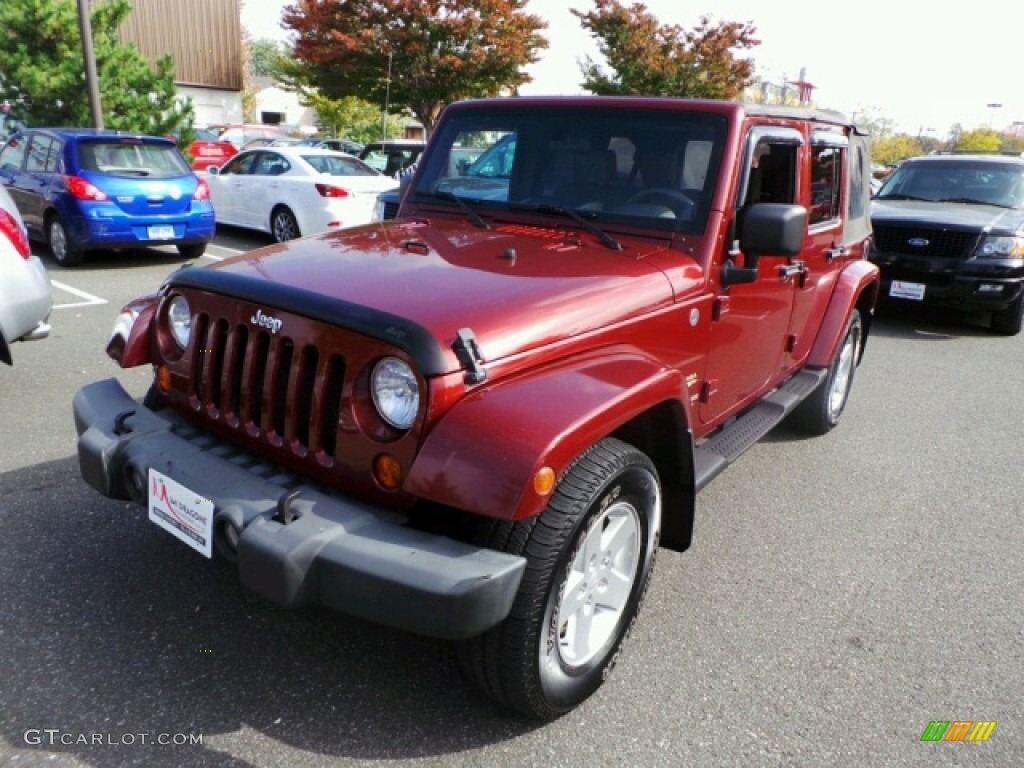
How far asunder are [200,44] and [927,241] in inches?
1074

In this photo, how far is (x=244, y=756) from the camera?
2268mm

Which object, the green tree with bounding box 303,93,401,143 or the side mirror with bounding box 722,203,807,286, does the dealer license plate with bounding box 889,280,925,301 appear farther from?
the green tree with bounding box 303,93,401,143

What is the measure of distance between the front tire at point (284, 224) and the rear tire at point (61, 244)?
2.39m

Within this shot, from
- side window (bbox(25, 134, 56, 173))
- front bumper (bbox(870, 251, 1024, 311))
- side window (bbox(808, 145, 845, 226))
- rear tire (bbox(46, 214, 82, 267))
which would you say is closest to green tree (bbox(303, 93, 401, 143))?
side window (bbox(25, 134, 56, 173))

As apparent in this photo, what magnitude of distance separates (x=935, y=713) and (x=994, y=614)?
2.73ft

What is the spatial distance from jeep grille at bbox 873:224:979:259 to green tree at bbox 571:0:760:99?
15.6 metres

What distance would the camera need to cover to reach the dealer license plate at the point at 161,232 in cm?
909

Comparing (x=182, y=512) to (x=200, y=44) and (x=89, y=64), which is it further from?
(x=200, y=44)

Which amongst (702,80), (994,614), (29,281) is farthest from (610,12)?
(994,614)

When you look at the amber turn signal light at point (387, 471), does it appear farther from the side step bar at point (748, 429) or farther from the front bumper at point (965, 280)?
the front bumper at point (965, 280)

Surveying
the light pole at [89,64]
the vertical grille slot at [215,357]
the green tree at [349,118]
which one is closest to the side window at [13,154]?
the light pole at [89,64]

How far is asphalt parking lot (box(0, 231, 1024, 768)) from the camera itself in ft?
7.79

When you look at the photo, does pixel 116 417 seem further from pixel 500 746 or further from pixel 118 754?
pixel 500 746

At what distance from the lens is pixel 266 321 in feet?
8.03
